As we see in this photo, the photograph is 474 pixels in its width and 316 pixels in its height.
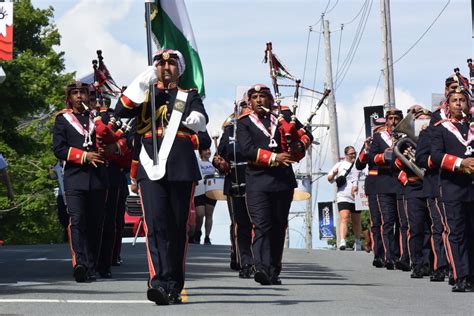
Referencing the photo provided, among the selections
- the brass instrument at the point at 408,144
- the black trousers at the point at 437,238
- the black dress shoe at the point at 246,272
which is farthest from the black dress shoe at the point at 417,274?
the black dress shoe at the point at 246,272

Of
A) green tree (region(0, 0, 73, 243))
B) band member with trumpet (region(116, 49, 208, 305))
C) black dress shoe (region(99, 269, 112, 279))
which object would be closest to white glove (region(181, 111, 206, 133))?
band member with trumpet (region(116, 49, 208, 305))

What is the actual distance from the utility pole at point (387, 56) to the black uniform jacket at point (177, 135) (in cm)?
2416

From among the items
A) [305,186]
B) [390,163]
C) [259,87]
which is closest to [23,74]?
[305,186]

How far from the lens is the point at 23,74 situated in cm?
4069

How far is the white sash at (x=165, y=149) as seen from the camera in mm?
12883

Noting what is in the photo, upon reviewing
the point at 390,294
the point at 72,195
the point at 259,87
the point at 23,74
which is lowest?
the point at 390,294

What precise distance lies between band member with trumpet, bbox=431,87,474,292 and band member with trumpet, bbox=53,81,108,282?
3729 mm

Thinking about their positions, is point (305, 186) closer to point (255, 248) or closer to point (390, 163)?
point (390, 163)

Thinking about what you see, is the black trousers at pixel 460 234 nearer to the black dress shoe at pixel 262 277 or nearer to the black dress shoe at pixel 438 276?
the black dress shoe at pixel 438 276

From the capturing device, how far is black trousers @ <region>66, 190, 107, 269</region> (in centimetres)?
1588

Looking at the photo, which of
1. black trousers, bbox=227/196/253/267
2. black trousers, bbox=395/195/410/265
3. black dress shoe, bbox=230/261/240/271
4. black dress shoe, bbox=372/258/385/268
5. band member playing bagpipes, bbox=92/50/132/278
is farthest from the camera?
black dress shoe, bbox=372/258/385/268

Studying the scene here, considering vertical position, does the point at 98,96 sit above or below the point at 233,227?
above

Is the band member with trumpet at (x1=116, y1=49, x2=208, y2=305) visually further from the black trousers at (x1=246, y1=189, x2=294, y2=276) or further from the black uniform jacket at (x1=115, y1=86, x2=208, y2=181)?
the black trousers at (x1=246, y1=189, x2=294, y2=276)

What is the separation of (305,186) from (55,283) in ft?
35.7
